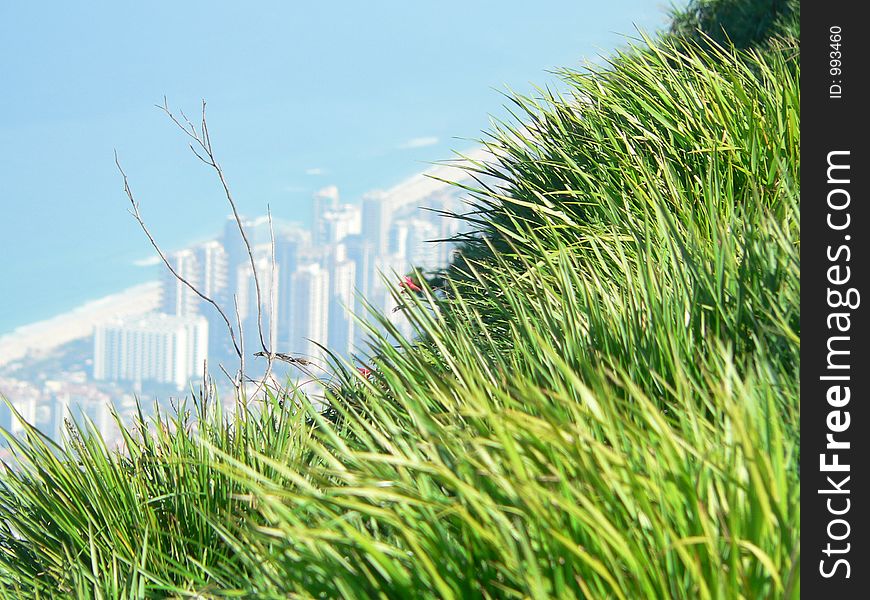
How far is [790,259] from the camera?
193 cm

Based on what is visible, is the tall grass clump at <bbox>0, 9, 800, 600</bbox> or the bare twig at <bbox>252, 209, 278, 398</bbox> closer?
the tall grass clump at <bbox>0, 9, 800, 600</bbox>

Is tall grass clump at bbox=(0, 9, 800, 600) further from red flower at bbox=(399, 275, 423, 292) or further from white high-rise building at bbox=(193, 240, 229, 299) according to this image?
white high-rise building at bbox=(193, 240, 229, 299)

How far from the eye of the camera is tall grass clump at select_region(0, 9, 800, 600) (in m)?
1.35

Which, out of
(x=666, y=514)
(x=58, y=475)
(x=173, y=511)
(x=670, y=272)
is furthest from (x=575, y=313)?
(x=58, y=475)

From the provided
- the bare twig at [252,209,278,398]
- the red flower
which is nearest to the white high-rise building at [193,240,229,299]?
the red flower

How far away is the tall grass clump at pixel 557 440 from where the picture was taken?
1.35 metres

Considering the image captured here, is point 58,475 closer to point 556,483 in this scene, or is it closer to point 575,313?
point 575,313
